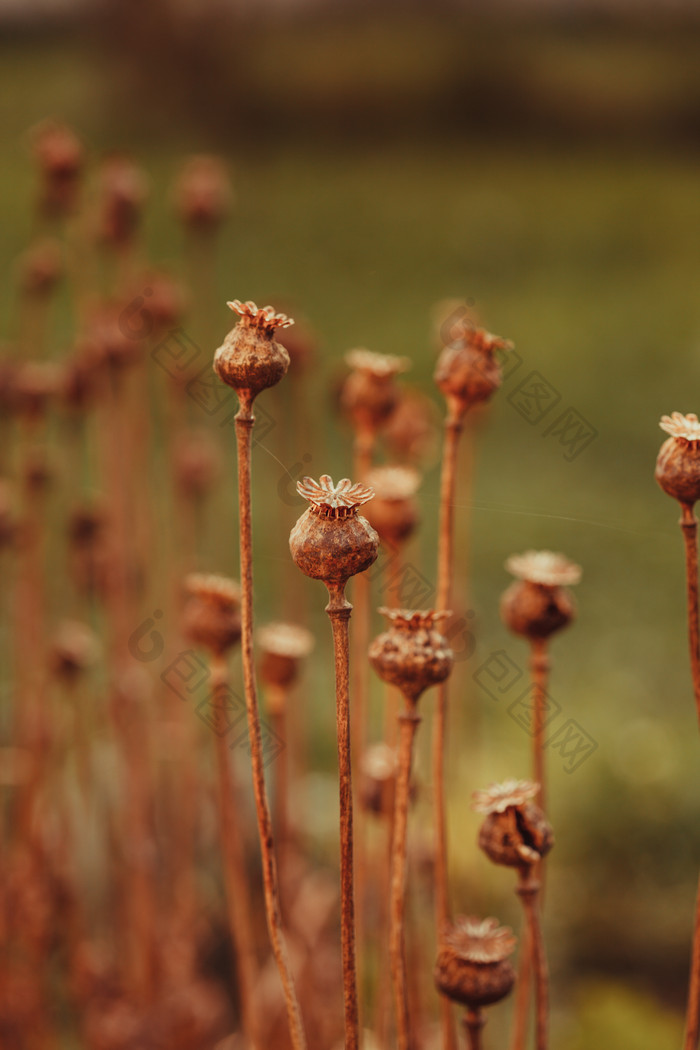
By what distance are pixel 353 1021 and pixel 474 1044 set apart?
79mm

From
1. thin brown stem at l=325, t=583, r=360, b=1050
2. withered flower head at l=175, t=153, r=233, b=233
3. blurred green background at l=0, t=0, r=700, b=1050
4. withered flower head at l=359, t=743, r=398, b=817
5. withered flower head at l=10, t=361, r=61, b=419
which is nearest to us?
thin brown stem at l=325, t=583, r=360, b=1050

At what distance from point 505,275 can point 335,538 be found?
6.89 ft

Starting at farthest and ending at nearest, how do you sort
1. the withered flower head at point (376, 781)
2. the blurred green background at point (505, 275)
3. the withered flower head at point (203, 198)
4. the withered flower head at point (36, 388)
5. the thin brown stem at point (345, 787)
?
the blurred green background at point (505, 275), the withered flower head at point (203, 198), the withered flower head at point (36, 388), the withered flower head at point (376, 781), the thin brown stem at point (345, 787)

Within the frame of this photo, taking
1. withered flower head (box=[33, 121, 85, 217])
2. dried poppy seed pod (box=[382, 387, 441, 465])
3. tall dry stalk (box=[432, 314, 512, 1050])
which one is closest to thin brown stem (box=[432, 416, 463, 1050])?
tall dry stalk (box=[432, 314, 512, 1050])

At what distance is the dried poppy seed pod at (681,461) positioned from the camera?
281 millimetres

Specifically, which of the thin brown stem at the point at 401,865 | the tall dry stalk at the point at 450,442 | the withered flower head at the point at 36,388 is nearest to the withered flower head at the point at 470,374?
the tall dry stalk at the point at 450,442

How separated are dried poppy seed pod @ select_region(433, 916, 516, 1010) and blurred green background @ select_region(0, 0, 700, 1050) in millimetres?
136

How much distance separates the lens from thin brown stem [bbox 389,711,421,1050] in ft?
0.90

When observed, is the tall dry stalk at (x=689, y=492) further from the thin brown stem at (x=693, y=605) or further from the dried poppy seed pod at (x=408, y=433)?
the dried poppy seed pod at (x=408, y=433)

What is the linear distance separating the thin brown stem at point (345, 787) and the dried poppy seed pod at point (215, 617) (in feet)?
0.44

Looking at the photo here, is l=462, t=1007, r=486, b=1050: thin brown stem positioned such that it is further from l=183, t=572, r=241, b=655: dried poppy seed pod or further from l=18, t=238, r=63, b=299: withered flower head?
l=18, t=238, r=63, b=299: withered flower head

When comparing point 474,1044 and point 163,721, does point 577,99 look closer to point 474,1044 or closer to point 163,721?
point 163,721

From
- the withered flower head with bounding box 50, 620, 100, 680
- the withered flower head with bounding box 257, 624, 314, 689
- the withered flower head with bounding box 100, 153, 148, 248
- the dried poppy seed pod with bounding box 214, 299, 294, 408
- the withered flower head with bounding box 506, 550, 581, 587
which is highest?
the withered flower head with bounding box 100, 153, 148, 248

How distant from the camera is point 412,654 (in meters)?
0.30
